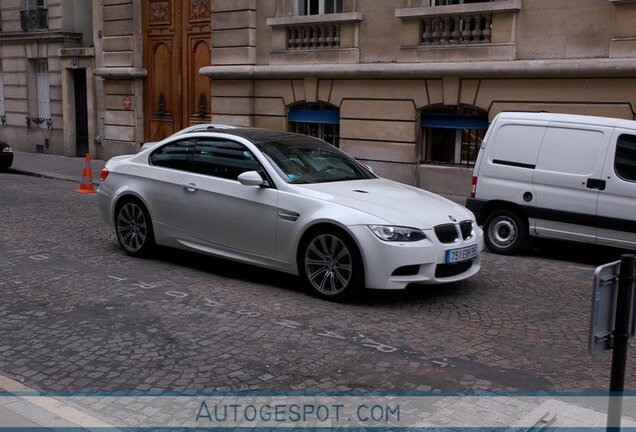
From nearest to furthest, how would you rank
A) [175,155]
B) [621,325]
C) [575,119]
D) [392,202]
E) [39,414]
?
[621,325] → [39,414] → [392,202] → [175,155] → [575,119]

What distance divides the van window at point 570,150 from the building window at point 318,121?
842cm

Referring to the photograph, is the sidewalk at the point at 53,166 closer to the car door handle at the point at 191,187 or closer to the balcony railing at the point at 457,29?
the balcony railing at the point at 457,29

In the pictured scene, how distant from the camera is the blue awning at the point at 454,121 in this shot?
51.6 ft

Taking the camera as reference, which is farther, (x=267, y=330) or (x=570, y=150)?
(x=570, y=150)

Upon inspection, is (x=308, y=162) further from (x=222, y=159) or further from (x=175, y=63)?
(x=175, y=63)

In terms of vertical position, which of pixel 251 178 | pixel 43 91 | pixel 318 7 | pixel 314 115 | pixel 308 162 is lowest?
pixel 251 178

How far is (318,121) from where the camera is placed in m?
18.4

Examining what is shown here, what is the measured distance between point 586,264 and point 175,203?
5409 millimetres

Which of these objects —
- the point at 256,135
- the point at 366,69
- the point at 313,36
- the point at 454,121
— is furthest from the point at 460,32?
the point at 256,135

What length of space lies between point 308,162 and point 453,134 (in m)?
8.41

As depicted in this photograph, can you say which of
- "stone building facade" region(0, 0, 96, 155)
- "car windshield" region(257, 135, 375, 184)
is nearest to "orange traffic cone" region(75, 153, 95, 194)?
"stone building facade" region(0, 0, 96, 155)

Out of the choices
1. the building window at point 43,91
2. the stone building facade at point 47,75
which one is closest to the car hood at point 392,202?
the stone building facade at point 47,75

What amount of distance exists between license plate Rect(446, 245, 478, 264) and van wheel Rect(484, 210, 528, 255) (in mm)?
2867

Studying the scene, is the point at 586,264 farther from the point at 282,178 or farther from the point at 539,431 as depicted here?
the point at 539,431
